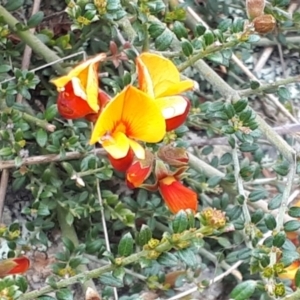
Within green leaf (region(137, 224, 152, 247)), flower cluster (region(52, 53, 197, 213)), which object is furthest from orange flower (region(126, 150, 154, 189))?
green leaf (region(137, 224, 152, 247))

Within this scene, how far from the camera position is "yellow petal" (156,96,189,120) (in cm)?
122

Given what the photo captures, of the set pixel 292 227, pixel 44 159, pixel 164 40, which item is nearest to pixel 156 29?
pixel 164 40

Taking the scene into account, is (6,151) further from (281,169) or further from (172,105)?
(281,169)

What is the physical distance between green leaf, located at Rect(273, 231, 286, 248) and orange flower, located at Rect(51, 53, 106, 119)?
15.1 inches

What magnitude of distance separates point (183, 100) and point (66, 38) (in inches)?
20.9

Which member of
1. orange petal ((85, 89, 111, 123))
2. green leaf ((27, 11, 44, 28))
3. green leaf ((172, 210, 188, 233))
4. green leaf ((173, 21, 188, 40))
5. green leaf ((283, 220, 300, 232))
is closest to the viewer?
green leaf ((172, 210, 188, 233))

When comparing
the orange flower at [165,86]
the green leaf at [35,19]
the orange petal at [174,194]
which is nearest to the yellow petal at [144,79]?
the orange flower at [165,86]

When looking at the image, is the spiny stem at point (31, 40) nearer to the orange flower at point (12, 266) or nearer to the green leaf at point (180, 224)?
the orange flower at point (12, 266)

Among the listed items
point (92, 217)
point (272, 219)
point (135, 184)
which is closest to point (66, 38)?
point (92, 217)

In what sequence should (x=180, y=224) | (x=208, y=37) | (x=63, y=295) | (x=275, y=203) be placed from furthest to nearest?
(x=275, y=203), (x=208, y=37), (x=63, y=295), (x=180, y=224)

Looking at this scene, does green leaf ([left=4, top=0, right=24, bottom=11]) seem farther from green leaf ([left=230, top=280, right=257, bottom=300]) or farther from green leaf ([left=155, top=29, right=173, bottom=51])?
green leaf ([left=230, top=280, right=257, bottom=300])

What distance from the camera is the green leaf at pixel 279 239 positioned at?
1.27 metres

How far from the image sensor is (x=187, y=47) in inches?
54.0

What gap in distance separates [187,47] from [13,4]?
466 millimetres
